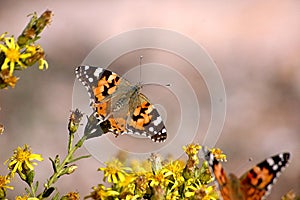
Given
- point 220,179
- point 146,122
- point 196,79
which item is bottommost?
point 220,179

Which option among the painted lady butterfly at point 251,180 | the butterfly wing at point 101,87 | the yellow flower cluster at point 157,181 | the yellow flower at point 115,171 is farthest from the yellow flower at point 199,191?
the butterfly wing at point 101,87

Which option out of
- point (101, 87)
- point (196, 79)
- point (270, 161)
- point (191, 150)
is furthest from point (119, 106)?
point (196, 79)

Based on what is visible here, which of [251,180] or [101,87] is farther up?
[101,87]

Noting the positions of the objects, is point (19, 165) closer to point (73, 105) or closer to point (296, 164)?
point (73, 105)

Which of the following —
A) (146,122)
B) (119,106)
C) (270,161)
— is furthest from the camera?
(119,106)

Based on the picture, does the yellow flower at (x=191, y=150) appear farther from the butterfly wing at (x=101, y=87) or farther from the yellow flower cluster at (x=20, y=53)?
the yellow flower cluster at (x=20, y=53)

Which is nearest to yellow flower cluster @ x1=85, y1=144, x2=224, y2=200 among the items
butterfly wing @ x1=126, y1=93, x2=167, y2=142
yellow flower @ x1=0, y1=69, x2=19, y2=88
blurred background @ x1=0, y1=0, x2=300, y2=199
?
butterfly wing @ x1=126, y1=93, x2=167, y2=142

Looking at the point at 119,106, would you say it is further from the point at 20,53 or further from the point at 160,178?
the point at 20,53
